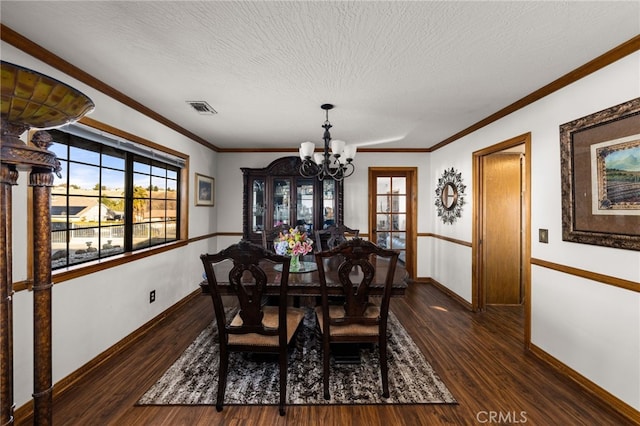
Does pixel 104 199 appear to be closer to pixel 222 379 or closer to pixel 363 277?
pixel 222 379

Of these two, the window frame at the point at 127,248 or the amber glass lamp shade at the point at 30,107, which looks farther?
the window frame at the point at 127,248

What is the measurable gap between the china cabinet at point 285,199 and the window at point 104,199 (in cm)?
119

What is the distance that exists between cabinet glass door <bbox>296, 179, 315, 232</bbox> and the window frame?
1.59 meters

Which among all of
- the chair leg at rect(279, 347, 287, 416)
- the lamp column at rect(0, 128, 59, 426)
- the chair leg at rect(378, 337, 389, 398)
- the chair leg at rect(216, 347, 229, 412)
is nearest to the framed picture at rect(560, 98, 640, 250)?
the chair leg at rect(378, 337, 389, 398)

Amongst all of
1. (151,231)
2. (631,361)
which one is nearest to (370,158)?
(151,231)

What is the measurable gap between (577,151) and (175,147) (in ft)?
13.0

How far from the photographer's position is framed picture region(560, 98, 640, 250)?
1801mm

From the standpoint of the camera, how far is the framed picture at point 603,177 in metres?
1.80

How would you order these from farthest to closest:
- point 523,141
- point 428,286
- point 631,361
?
1. point 428,286
2. point 523,141
3. point 631,361

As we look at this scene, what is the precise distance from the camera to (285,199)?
459cm

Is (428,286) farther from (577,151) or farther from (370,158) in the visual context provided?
(577,151)

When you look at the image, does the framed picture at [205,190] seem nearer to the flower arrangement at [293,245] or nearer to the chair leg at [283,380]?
the flower arrangement at [293,245]

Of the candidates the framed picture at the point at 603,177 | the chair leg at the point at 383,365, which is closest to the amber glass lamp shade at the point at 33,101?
the chair leg at the point at 383,365

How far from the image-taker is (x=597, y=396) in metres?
1.98
